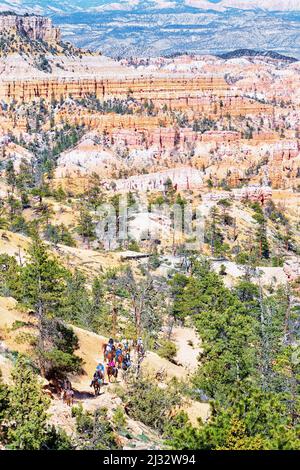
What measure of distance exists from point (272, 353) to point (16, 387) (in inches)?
1003

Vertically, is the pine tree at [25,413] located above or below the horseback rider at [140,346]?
above

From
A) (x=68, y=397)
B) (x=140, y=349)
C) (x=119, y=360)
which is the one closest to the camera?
(x=68, y=397)

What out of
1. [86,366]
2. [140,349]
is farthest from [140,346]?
[86,366]

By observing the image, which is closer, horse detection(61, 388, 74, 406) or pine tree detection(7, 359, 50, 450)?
pine tree detection(7, 359, 50, 450)

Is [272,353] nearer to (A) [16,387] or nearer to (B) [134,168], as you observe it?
(A) [16,387]

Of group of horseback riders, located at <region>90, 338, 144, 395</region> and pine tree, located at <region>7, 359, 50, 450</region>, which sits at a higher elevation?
pine tree, located at <region>7, 359, 50, 450</region>

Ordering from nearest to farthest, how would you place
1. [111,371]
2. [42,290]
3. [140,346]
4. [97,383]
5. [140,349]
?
[97,383]
[42,290]
[111,371]
[140,346]
[140,349]

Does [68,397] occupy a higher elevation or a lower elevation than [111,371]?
higher

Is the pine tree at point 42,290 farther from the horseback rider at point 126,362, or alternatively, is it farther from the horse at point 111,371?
the horseback rider at point 126,362

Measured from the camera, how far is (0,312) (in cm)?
4422

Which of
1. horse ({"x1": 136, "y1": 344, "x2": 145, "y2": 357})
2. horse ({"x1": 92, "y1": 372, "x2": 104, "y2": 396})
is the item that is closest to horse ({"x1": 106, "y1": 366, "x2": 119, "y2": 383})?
horse ({"x1": 92, "y1": 372, "x2": 104, "y2": 396})

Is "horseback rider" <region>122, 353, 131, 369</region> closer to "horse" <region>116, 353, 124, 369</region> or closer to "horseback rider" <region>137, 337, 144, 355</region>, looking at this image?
"horse" <region>116, 353, 124, 369</region>

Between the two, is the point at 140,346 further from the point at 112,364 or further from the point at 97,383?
the point at 97,383

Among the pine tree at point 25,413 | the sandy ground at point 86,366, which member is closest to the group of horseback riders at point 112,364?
the sandy ground at point 86,366
